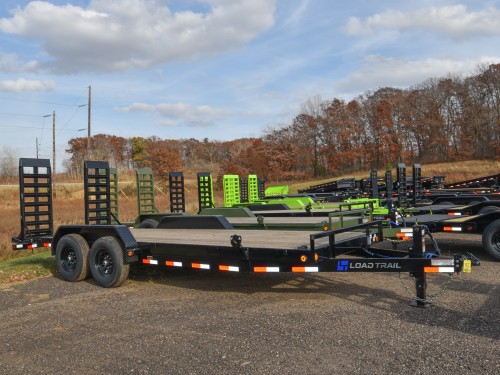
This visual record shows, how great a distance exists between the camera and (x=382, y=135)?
53469mm

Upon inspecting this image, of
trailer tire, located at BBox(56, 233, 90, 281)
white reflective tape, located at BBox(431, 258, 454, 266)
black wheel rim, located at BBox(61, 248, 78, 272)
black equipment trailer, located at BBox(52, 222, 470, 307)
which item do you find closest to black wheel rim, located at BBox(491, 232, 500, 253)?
black equipment trailer, located at BBox(52, 222, 470, 307)

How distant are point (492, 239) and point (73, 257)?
7422 mm

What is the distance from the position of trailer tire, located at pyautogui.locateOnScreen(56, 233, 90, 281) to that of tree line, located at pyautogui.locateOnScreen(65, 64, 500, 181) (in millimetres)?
43110

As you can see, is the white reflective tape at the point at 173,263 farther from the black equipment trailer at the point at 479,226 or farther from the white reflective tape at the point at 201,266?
the black equipment trailer at the point at 479,226

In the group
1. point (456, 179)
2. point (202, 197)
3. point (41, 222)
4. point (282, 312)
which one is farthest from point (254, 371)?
point (456, 179)

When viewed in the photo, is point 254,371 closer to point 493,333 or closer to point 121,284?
point 493,333

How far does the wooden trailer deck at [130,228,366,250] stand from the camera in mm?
5953

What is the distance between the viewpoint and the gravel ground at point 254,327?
415cm

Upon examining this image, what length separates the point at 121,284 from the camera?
7.24 metres

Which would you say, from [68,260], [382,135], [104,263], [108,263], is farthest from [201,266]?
[382,135]

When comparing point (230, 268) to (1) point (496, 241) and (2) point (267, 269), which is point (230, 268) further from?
(1) point (496, 241)

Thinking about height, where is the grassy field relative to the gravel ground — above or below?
above

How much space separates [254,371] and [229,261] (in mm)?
2141

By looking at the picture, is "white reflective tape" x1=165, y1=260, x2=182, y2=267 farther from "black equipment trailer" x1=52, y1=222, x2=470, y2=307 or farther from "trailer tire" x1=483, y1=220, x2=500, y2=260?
"trailer tire" x1=483, y1=220, x2=500, y2=260
